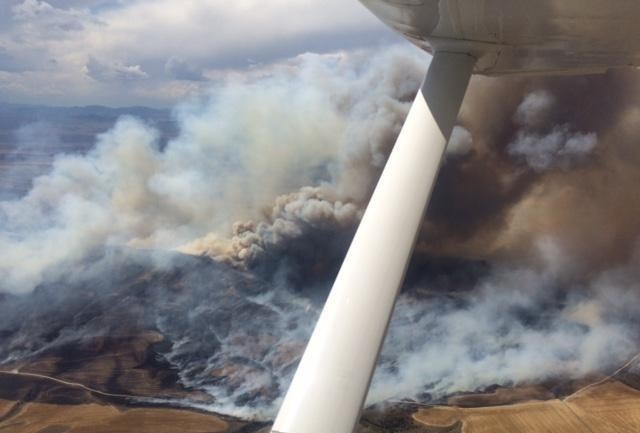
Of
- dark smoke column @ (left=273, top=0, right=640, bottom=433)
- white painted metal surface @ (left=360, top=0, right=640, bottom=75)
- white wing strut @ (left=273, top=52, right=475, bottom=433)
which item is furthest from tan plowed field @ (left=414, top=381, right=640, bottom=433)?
white wing strut @ (left=273, top=52, right=475, bottom=433)

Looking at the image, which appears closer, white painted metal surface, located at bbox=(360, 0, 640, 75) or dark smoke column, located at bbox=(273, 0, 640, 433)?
dark smoke column, located at bbox=(273, 0, 640, 433)

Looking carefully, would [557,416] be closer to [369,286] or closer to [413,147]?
[413,147]

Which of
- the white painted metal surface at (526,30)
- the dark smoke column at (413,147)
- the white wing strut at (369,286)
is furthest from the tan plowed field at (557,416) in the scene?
the white wing strut at (369,286)

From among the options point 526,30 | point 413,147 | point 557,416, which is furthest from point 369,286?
point 557,416

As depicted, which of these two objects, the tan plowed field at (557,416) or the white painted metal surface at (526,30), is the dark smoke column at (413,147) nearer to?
the white painted metal surface at (526,30)

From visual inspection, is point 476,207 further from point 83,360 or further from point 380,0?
point 380,0

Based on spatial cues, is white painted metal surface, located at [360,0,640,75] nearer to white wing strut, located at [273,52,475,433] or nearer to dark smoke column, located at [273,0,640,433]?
dark smoke column, located at [273,0,640,433]
